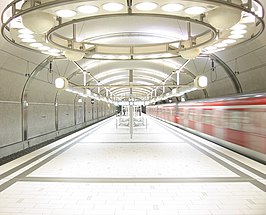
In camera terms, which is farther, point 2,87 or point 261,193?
point 2,87

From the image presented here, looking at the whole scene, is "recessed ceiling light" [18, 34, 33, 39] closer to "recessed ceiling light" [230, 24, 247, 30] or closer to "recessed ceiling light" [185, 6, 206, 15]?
"recessed ceiling light" [185, 6, 206, 15]

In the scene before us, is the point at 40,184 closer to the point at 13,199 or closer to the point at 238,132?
the point at 13,199

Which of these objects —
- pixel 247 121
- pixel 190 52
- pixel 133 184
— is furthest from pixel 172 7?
pixel 247 121

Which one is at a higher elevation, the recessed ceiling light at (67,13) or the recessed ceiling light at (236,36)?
the recessed ceiling light at (67,13)

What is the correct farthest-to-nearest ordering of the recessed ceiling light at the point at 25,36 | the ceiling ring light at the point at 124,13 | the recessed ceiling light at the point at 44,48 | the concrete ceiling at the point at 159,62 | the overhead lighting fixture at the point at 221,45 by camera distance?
the concrete ceiling at the point at 159,62
the recessed ceiling light at the point at 44,48
the overhead lighting fixture at the point at 221,45
the recessed ceiling light at the point at 25,36
the ceiling ring light at the point at 124,13

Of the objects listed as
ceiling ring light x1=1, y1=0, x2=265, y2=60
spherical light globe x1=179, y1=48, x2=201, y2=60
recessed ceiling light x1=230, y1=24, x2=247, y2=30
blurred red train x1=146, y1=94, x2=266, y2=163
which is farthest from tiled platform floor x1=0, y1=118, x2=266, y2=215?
recessed ceiling light x1=230, y1=24, x2=247, y2=30

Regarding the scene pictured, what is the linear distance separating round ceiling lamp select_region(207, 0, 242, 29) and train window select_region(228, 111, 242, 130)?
20.2ft

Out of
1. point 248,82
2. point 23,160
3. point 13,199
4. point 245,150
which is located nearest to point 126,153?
point 23,160

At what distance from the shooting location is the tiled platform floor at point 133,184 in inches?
183

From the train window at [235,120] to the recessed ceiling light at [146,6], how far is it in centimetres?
692

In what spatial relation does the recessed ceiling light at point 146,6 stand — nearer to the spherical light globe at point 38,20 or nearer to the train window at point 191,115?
the spherical light globe at point 38,20

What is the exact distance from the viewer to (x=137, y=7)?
4.23 metres

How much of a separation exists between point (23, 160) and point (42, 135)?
23.1ft

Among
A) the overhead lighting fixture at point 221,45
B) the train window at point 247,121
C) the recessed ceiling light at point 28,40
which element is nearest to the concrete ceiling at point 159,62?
the train window at point 247,121
